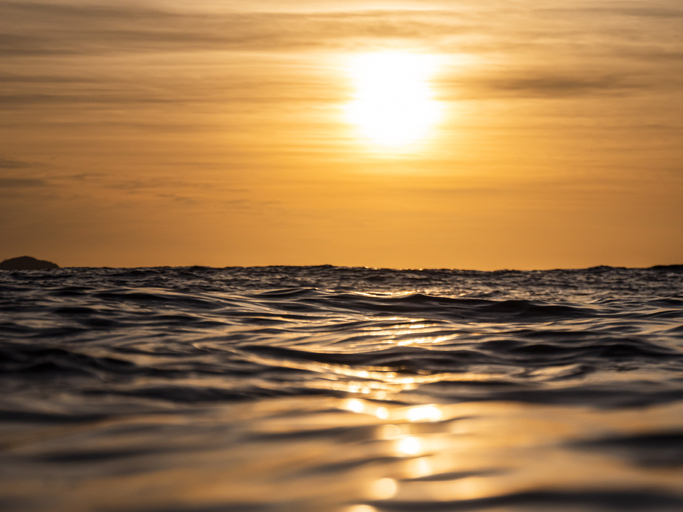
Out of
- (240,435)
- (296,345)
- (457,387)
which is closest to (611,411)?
(457,387)

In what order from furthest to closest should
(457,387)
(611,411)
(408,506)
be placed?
(457,387)
(611,411)
(408,506)

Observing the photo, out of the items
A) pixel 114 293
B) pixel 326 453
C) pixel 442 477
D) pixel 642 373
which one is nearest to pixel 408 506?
pixel 442 477

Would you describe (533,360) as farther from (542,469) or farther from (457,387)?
(542,469)

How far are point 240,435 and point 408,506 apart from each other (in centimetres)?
136

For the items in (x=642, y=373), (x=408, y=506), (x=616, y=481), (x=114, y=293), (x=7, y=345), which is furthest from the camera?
(x=114, y=293)

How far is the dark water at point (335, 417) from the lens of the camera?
9.68ft

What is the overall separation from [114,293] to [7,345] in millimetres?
6002

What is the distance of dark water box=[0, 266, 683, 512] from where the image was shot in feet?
9.68

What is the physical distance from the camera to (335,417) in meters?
4.28

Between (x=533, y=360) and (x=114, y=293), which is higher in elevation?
(x=114, y=293)

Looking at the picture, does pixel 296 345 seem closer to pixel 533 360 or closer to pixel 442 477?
pixel 533 360

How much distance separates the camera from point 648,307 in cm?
1256

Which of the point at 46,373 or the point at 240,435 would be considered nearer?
the point at 240,435

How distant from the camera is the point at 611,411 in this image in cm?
444
